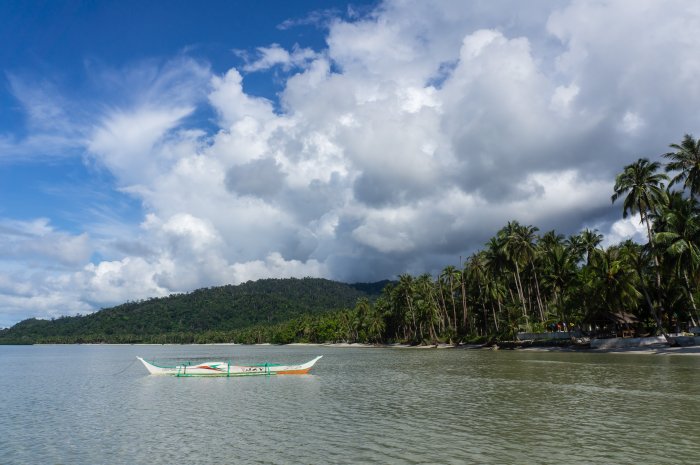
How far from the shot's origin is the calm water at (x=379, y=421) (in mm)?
20250

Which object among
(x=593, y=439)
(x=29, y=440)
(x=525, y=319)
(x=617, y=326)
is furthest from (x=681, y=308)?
(x=29, y=440)

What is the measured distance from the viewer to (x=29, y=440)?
25969mm

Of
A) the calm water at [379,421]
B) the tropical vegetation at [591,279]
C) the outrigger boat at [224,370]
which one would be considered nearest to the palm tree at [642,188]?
the tropical vegetation at [591,279]

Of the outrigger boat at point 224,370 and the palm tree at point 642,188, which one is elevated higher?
the palm tree at point 642,188

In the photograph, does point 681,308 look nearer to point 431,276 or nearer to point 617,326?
point 617,326

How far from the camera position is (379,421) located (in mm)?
27031

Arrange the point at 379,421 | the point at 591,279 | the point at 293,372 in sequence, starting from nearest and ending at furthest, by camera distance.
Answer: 1. the point at 379,421
2. the point at 293,372
3. the point at 591,279

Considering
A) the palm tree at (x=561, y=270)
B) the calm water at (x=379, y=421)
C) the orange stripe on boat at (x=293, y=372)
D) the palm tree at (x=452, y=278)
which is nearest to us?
the calm water at (x=379, y=421)

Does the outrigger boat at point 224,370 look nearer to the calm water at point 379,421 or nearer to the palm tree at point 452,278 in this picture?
the calm water at point 379,421

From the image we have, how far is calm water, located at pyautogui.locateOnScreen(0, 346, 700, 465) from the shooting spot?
2025 centimetres

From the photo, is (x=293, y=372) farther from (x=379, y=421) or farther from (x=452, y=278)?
(x=452, y=278)

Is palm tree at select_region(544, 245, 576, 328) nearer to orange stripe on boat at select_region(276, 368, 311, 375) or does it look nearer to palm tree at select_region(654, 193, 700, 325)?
palm tree at select_region(654, 193, 700, 325)

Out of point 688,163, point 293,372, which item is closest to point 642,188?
point 688,163

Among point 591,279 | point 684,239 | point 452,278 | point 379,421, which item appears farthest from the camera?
point 452,278
